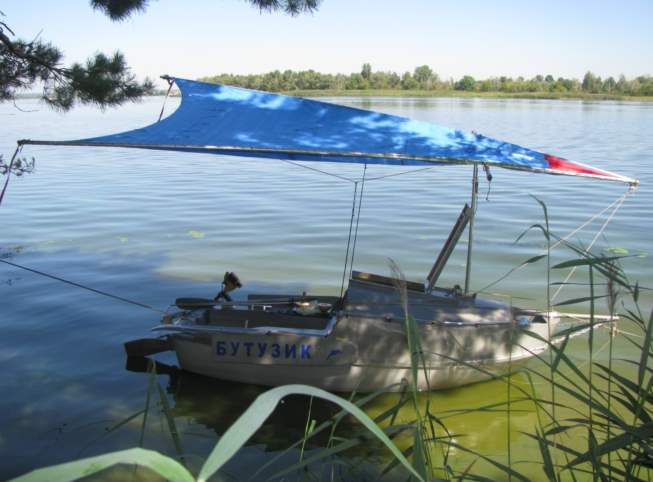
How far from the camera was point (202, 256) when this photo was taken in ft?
39.8

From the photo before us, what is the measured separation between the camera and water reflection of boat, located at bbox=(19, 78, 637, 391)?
6.00 meters

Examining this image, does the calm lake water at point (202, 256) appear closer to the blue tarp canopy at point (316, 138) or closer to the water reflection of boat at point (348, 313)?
the water reflection of boat at point (348, 313)

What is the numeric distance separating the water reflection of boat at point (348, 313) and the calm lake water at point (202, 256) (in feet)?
1.32

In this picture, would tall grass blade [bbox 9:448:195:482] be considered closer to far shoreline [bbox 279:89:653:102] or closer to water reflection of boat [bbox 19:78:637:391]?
water reflection of boat [bbox 19:78:637:391]

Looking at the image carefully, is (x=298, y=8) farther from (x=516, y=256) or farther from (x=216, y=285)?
(x=516, y=256)

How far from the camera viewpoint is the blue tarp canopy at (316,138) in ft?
20.0

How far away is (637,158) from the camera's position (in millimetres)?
23266

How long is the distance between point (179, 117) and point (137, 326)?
3129 mm

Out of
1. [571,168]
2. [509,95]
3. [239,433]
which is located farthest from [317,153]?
[509,95]

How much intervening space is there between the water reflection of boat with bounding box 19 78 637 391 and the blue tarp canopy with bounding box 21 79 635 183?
0.02 m

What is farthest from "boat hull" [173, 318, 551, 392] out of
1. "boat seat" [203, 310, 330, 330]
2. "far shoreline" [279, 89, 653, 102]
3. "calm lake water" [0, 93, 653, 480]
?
"far shoreline" [279, 89, 653, 102]

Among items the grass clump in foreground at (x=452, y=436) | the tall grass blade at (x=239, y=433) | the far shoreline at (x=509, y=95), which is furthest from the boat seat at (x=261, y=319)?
the far shoreline at (x=509, y=95)

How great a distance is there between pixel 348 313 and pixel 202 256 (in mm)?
6725

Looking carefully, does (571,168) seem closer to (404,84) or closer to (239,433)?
(239,433)
